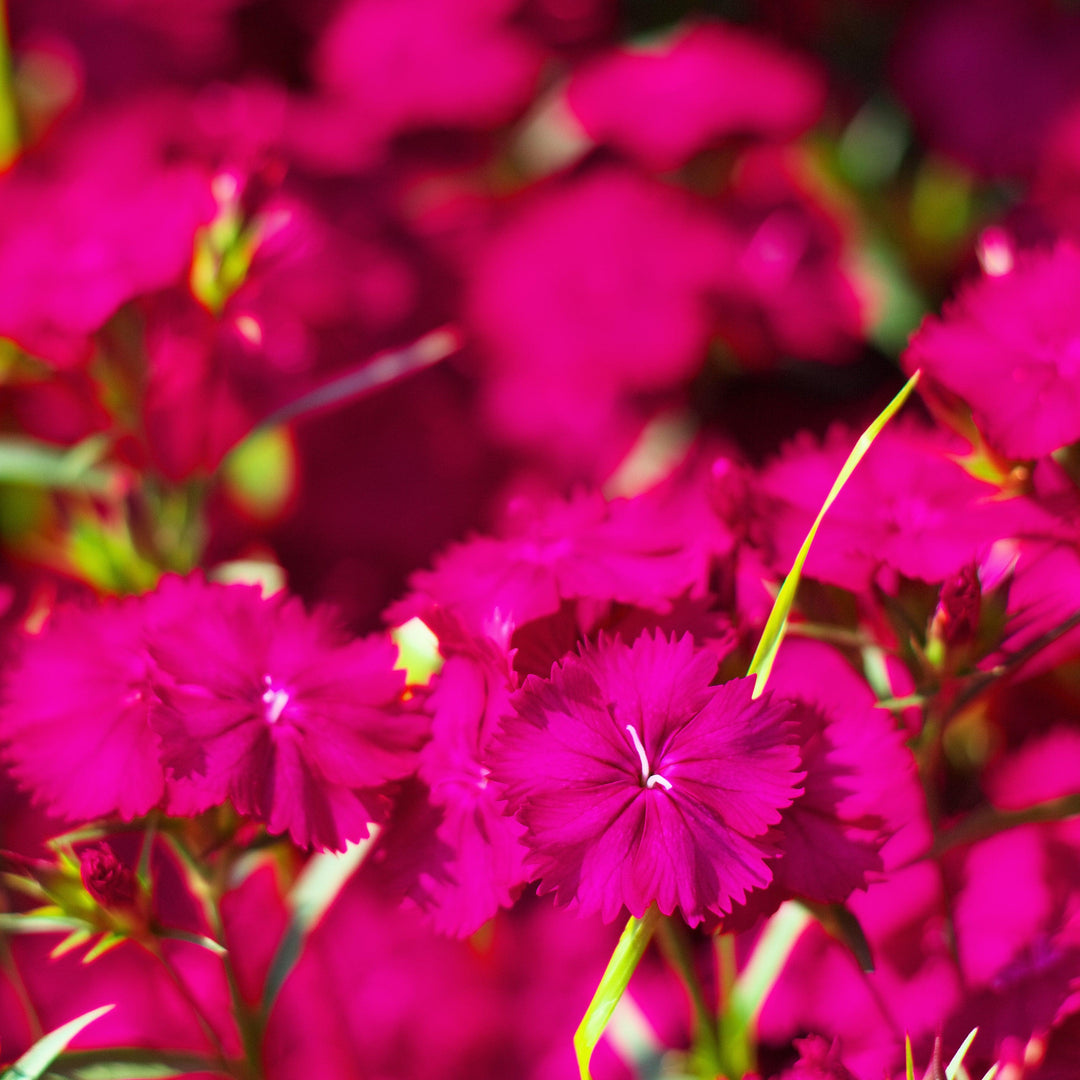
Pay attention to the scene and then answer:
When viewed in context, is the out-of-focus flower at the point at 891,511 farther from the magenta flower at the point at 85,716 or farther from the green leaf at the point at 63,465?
the green leaf at the point at 63,465

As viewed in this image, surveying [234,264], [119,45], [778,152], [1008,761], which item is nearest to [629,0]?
[778,152]

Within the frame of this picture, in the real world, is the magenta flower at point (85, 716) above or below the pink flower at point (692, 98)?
below

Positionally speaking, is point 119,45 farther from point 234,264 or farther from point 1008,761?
point 1008,761

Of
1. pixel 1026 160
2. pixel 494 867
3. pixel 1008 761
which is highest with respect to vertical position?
pixel 1026 160

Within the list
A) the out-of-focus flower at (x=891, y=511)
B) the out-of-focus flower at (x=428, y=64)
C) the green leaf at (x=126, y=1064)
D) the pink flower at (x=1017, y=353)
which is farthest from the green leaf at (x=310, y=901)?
the out-of-focus flower at (x=428, y=64)

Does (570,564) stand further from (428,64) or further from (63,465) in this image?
(428,64)

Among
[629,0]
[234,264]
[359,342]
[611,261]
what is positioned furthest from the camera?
[629,0]
